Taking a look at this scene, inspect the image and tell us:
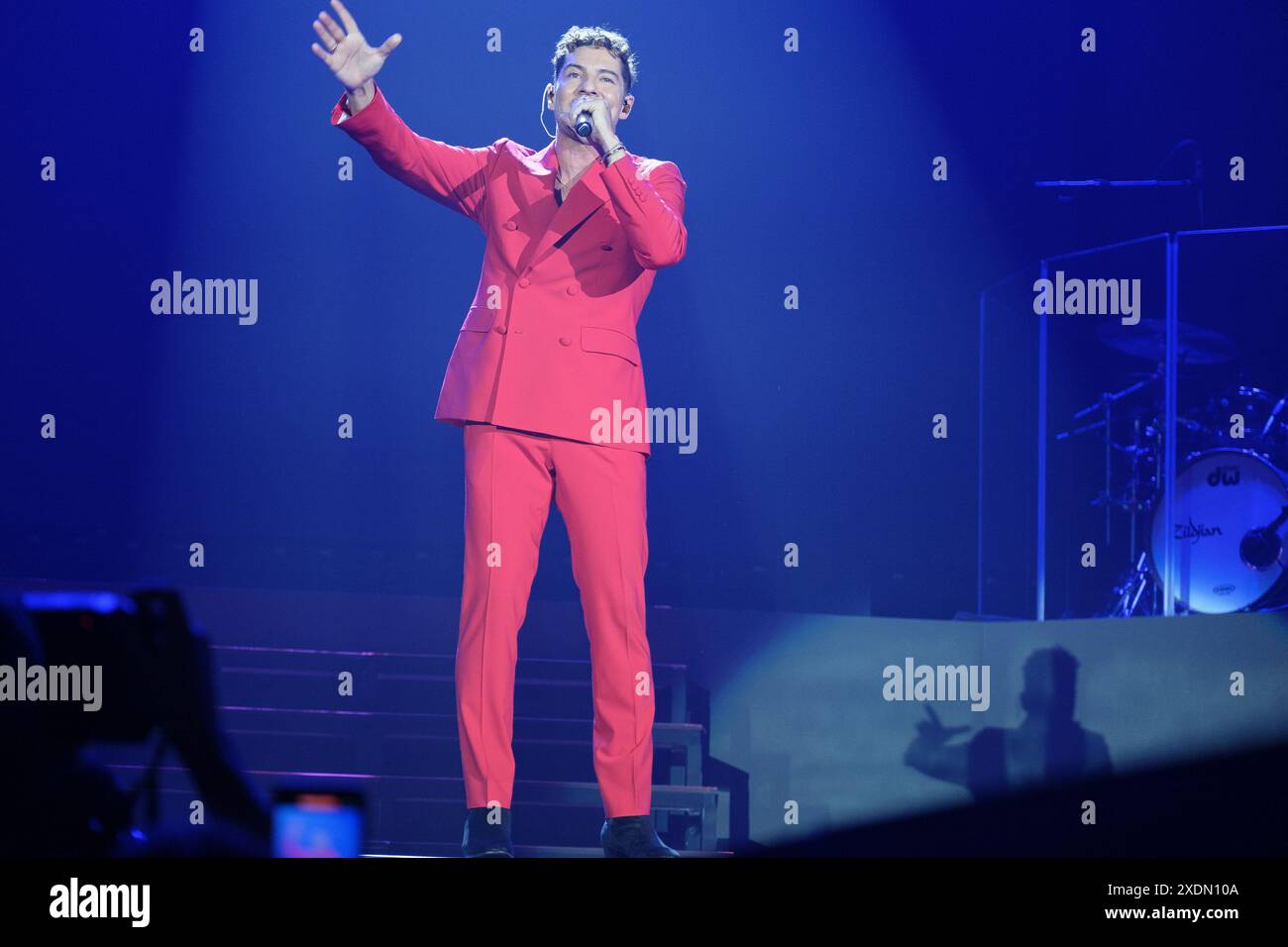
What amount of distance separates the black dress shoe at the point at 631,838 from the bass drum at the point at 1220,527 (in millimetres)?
1892

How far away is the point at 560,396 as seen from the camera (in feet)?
11.1

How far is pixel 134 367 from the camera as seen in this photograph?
5.45 meters

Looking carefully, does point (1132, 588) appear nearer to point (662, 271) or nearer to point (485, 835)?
point (662, 271)

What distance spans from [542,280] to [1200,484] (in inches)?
95.9

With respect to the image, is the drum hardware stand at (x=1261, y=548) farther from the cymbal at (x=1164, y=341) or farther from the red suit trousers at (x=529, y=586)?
the red suit trousers at (x=529, y=586)

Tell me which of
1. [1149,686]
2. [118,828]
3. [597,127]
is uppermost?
[597,127]

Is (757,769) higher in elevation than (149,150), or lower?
lower

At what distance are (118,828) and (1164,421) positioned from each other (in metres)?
3.34

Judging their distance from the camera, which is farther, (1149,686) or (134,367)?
(134,367)

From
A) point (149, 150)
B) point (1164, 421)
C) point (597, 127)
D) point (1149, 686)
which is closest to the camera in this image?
point (597, 127)

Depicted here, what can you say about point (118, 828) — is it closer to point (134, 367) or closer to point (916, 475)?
point (134, 367)

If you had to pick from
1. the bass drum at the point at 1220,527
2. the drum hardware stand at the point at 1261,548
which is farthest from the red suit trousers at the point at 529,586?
the drum hardware stand at the point at 1261,548

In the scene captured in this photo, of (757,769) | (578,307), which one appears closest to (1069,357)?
(757,769)

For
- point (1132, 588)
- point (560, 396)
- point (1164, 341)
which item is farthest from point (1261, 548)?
point (560, 396)
